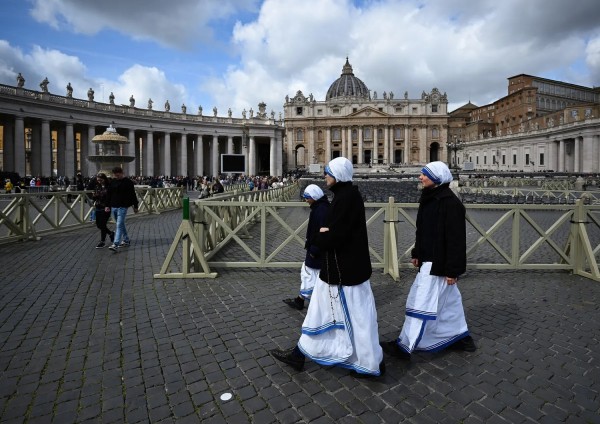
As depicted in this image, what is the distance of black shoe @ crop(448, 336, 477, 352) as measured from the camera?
13.5 ft

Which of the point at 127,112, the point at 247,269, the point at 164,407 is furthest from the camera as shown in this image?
the point at 127,112

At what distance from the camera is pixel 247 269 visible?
7.75m

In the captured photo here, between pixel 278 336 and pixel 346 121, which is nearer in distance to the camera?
pixel 278 336

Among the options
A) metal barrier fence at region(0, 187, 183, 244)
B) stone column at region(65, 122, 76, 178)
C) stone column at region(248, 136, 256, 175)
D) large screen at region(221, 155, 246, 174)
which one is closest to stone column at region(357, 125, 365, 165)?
stone column at region(248, 136, 256, 175)

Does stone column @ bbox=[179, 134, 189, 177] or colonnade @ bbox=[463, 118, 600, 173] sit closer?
stone column @ bbox=[179, 134, 189, 177]

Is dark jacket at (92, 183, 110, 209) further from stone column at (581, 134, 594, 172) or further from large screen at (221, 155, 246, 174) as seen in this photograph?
stone column at (581, 134, 594, 172)

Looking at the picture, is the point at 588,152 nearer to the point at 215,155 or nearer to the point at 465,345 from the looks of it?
the point at 215,155

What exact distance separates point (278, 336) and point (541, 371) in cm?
262

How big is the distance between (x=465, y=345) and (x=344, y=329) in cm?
150

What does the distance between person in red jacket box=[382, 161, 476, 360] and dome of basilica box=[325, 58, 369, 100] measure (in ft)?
337

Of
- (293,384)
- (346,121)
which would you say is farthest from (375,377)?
(346,121)

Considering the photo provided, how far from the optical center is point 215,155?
58.7 m

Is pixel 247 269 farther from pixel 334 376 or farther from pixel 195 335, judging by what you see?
pixel 334 376

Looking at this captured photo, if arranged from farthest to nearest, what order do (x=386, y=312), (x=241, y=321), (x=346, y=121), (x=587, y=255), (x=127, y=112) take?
1. (x=346, y=121)
2. (x=127, y=112)
3. (x=587, y=255)
4. (x=386, y=312)
5. (x=241, y=321)
